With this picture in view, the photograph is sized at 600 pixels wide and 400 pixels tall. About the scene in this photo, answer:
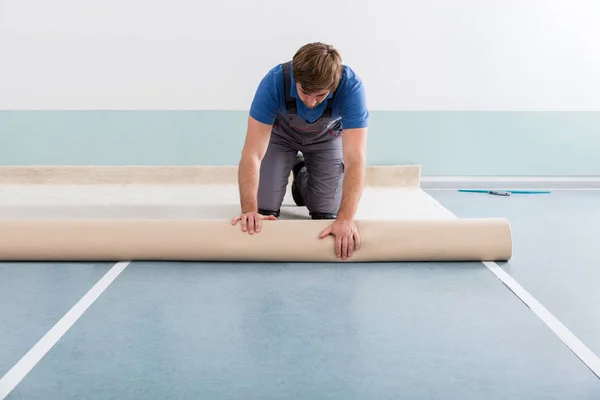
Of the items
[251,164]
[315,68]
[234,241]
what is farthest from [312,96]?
[234,241]

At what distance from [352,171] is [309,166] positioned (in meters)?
0.63

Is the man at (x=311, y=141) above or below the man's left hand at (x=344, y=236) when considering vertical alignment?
above

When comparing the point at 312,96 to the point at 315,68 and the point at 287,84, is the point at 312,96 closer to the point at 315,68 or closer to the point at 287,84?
the point at 315,68

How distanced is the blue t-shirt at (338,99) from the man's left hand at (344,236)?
391 mm

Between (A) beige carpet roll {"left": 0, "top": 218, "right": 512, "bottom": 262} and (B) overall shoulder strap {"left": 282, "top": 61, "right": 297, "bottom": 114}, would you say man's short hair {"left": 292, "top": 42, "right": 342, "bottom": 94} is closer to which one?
(B) overall shoulder strap {"left": 282, "top": 61, "right": 297, "bottom": 114}

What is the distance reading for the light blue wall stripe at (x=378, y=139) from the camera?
398 centimetres

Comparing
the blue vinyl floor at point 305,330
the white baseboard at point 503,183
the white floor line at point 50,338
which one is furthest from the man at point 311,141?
the white baseboard at point 503,183

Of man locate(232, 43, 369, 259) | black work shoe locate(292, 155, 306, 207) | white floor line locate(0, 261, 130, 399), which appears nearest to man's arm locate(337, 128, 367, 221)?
man locate(232, 43, 369, 259)

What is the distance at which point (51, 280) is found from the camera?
7.11 feet

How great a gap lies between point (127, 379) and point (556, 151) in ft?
11.4

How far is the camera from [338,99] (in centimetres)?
237

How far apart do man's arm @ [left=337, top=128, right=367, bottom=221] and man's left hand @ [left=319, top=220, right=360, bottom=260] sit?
0.03 metres

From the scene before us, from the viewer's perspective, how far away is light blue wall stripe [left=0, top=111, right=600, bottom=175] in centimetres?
398

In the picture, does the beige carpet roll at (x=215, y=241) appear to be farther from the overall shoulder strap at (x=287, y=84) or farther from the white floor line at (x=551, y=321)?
the overall shoulder strap at (x=287, y=84)
